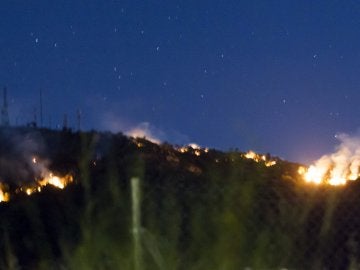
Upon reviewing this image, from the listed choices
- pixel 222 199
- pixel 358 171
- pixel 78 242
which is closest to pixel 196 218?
pixel 222 199

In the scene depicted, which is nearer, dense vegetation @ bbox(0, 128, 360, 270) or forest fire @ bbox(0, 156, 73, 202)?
dense vegetation @ bbox(0, 128, 360, 270)

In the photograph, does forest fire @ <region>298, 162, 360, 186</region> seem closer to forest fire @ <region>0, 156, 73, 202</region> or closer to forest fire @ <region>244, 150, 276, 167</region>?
forest fire @ <region>244, 150, 276, 167</region>

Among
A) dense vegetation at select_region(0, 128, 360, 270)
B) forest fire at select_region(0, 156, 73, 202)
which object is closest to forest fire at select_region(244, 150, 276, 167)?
dense vegetation at select_region(0, 128, 360, 270)

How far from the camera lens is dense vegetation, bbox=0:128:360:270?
850cm

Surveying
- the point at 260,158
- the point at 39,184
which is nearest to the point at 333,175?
the point at 260,158

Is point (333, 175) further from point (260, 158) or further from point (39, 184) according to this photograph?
point (39, 184)

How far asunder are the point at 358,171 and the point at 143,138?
2.67 metres

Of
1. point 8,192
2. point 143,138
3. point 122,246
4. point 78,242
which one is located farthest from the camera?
point 143,138

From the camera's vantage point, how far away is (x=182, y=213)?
9.73 m

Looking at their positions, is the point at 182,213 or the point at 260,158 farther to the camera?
the point at 260,158

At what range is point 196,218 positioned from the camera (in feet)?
30.6

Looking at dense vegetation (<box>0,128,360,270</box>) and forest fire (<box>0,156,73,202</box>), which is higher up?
forest fire (<box>0,156,73,202</box>)

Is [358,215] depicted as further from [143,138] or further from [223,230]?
[143,138]

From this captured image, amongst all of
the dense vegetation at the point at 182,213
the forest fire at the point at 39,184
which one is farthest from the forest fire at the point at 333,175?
the forest fire at the point at 39,184
